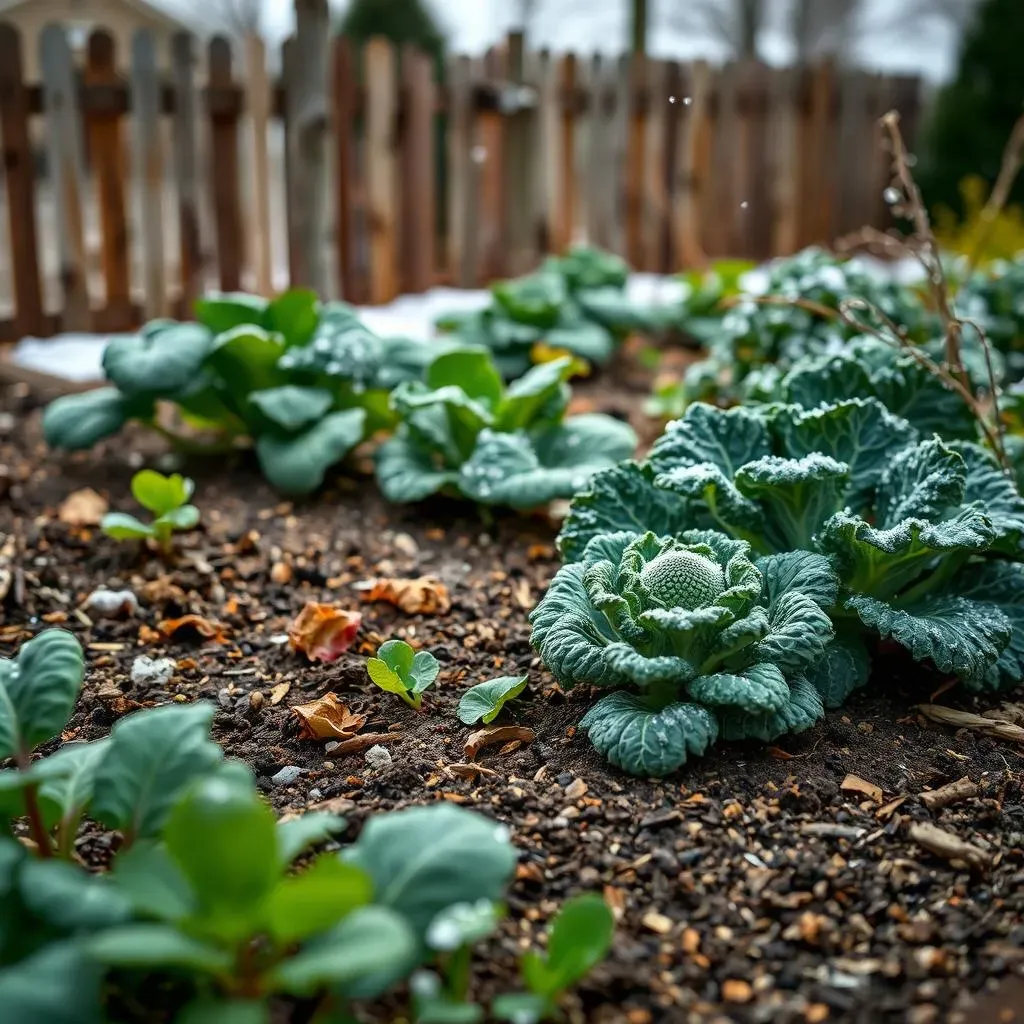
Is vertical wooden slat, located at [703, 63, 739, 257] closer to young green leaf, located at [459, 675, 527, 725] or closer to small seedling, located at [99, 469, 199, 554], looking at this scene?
small seedling, located at [99, 469, 199, 554]

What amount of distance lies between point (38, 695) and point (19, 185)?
12.0ft

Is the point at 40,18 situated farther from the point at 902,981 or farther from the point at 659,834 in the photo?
the point at 902,981

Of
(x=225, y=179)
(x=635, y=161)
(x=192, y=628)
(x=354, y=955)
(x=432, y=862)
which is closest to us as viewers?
(x=354, y=955)

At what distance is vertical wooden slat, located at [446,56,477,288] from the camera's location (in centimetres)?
584

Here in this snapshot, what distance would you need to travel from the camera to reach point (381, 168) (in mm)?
5543

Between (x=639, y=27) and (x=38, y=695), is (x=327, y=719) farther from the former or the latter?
(x=639, y=27)

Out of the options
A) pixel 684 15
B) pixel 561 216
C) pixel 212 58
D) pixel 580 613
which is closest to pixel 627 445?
pixel 580 613

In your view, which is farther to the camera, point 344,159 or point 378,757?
point 344,159

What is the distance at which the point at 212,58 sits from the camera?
484 centimetres

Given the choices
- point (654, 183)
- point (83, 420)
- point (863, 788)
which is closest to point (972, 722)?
point (863, 788)

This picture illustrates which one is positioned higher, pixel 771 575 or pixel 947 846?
pixel 771 575

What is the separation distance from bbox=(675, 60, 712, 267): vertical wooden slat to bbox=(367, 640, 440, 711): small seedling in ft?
17.5

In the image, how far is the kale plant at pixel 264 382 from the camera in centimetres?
339

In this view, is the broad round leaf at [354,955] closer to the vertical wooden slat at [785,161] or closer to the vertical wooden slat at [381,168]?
the vertical wooden slat at [381,168]
